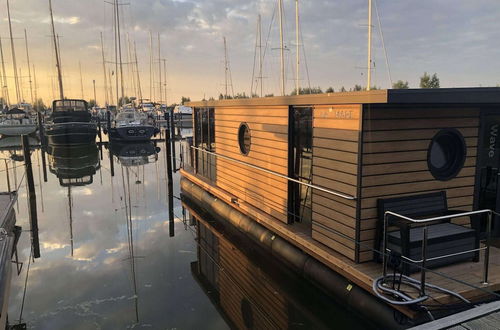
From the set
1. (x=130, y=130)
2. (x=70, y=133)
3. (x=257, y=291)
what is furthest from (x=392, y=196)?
(x=130, y=130)

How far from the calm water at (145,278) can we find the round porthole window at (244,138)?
221 centimetres

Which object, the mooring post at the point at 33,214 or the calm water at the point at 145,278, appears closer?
the calm water at the point at 145,278

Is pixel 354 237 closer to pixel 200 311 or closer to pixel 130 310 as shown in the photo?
pixel 200 311

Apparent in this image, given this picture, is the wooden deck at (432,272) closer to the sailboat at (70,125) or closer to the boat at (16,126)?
the sailboat at (70,125)

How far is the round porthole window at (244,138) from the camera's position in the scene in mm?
9594

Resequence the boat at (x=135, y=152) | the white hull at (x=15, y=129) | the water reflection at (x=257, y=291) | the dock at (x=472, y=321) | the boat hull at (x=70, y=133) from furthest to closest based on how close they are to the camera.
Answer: the white hull at (x=15, y=129), the boat hull at (x=70, y=133), the boat at (x=135, y=152), the water reflection at (x=257, y=291), the dock at (x=472, y=321)

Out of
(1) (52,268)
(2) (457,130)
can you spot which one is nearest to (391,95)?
(2) (457,130)

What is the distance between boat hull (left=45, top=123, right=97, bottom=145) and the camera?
28.4 meters

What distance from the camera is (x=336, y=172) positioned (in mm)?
6254

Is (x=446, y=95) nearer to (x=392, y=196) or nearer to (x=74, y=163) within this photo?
(x=392, y=196)

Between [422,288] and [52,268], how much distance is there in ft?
23.9

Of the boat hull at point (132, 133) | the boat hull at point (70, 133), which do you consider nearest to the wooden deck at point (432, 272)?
the boat hull at point (70, 133)

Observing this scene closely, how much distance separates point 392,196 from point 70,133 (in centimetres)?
2750

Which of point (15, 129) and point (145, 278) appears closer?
point (145, 278)
